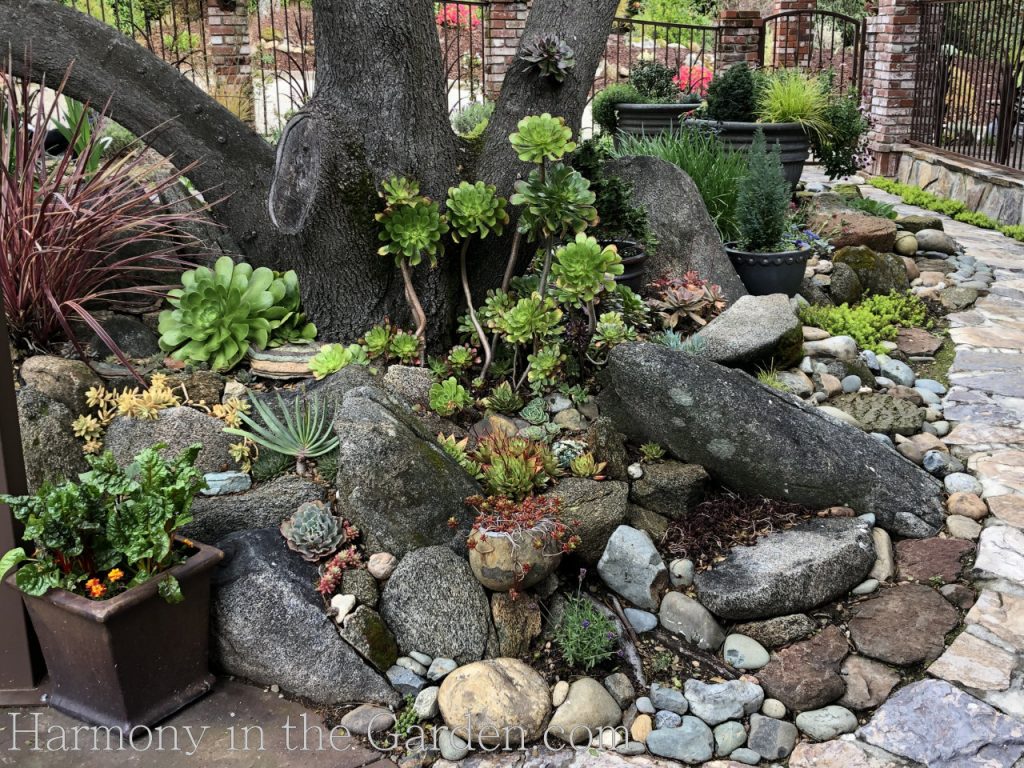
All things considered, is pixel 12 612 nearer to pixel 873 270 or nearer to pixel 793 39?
pixel 873 270

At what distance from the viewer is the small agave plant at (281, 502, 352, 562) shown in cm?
331

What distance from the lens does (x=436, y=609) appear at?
3.20 m

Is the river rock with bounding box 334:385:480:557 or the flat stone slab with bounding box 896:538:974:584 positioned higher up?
the river rock with bounding box 334:385:480:557

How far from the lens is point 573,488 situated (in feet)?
12.0

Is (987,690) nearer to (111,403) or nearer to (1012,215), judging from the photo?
(111,403)

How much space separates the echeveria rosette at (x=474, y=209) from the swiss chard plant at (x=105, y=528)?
5.20 ft

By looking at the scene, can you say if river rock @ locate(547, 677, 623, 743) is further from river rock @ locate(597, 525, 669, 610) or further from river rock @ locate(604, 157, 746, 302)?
river rock @ locate(604, 157, 746, 302)

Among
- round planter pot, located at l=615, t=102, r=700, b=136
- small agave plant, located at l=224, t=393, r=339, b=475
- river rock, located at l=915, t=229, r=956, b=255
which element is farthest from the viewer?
round planter pot, located at l=615, t=102, r=700, b=136

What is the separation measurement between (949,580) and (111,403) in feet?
10.7

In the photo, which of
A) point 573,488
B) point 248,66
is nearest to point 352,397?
point 573,488

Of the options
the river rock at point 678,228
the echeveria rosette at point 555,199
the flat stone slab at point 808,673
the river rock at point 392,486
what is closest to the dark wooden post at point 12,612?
the river rock at point 392,486

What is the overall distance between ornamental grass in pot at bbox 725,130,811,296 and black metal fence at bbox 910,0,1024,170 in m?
4.23

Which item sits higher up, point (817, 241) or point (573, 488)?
point (817, 241)

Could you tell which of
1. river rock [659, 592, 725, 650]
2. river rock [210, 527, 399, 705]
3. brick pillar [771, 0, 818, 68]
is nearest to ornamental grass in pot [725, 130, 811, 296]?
river rock [659, 592, 725, 650]
